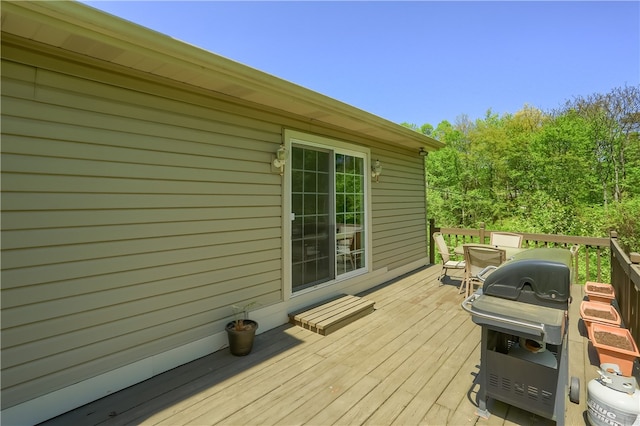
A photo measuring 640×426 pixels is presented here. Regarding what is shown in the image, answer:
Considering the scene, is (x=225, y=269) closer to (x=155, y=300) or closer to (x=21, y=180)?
(x=155, y=300)

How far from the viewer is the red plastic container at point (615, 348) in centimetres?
228

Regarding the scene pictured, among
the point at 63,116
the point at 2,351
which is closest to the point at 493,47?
the point at 63,116

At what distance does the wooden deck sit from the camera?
1.92m

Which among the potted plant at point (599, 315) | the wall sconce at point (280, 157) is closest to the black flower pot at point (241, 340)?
the wall sconce at point (280, 157)

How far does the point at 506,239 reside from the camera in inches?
205

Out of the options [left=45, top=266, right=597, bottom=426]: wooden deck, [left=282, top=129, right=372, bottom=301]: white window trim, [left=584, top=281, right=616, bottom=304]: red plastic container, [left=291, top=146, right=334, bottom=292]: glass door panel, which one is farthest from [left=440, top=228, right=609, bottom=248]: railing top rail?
[left=291, top=146, right=334, bottom=292]: glass door panel

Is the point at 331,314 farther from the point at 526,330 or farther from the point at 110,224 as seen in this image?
the point at 110,224

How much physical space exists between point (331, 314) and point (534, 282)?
2.14 meters

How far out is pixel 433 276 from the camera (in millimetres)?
5676

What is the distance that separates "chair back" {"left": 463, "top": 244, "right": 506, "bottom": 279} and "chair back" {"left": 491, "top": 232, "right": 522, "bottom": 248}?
4.21 ft

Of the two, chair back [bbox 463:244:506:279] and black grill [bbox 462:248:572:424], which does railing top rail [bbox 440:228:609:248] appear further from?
black grill [bbox 462:248:572:424]

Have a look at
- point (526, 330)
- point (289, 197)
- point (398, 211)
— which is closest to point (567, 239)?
point (398, 211)

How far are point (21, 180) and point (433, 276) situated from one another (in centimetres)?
578

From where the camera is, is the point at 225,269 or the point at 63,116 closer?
the point at 63,116
